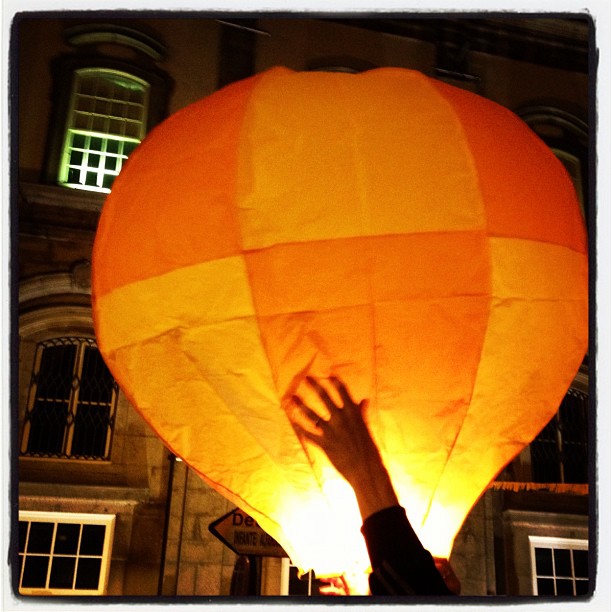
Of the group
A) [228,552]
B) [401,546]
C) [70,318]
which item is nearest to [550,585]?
[228,552]

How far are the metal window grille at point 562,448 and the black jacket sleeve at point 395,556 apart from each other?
21.0 ft

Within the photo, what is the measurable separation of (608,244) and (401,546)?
52.5 inches

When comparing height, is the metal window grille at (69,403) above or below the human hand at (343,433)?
above

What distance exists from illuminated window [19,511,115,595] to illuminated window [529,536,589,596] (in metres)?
4.70

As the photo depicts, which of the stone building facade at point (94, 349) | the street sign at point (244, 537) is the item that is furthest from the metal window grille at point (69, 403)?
the street sign at point (244, 537)

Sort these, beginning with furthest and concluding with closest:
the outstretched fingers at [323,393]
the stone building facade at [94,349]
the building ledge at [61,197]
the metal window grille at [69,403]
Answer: the building ledge at [61,197]
the metal window grille at [69,403]
the stone building facade at [94,349]
the outstretched fingers at [323,393]

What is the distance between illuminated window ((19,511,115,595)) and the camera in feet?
21.5

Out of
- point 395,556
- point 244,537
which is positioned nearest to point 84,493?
point 244,537

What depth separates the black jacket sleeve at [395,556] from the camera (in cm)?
175

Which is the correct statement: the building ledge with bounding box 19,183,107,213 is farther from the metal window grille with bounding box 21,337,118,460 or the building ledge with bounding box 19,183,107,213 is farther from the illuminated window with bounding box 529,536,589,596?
the illuminated window with bounding box 529,536,589,596

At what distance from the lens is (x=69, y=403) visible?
705 cm

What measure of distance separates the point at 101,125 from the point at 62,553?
460 centimetres

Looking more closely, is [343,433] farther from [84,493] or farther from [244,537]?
[84,493]

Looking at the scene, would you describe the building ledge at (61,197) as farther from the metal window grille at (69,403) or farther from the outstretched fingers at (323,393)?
the outstretched fingers at (323,393)
